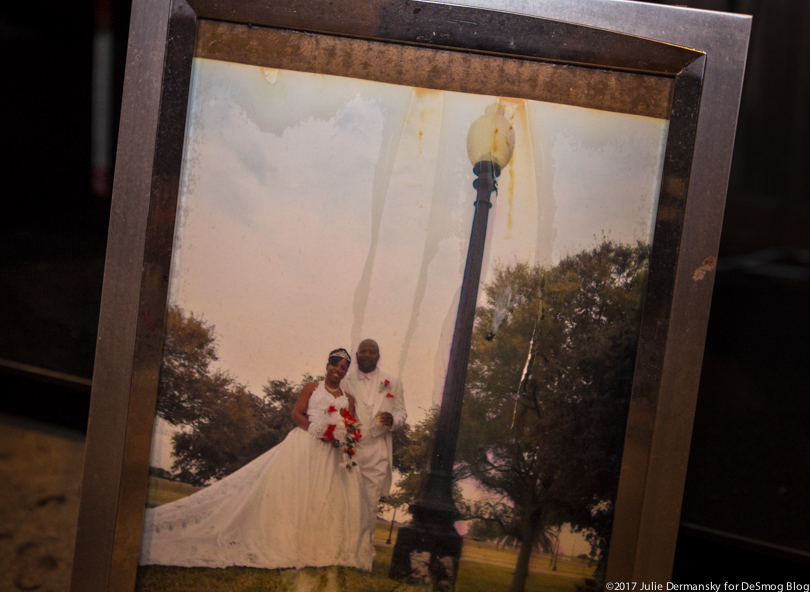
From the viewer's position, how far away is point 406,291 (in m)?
0.86

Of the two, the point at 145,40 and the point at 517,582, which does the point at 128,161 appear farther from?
the point at 517,582

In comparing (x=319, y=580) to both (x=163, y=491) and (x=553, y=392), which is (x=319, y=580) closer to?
(x=163, y=491)

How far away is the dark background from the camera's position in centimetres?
106

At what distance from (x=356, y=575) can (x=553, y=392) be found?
429mm

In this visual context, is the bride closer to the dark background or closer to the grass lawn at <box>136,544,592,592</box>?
the grass lawn at <box>136,544,592,592</box>

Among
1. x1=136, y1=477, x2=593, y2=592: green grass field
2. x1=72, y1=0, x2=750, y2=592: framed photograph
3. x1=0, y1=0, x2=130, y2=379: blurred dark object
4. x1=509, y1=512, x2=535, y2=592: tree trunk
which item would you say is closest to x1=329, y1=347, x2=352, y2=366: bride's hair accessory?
x1=72, y1=0, x2=750, y2=592: framed photograph

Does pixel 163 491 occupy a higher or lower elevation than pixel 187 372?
lower

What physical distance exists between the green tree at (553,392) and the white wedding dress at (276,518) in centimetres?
19

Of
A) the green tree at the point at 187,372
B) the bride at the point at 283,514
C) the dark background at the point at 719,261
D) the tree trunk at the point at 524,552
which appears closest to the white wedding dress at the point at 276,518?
the bride at the point at 283,514

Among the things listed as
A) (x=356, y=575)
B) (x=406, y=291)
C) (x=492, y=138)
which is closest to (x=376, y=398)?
(x=406, y=291)

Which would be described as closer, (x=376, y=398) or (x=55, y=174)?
(x=376, y=398)

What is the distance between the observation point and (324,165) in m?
0.85

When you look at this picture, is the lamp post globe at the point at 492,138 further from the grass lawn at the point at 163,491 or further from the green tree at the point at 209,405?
the grass lawn at the point at 163,491

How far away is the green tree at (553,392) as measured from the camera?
0.85 meters
